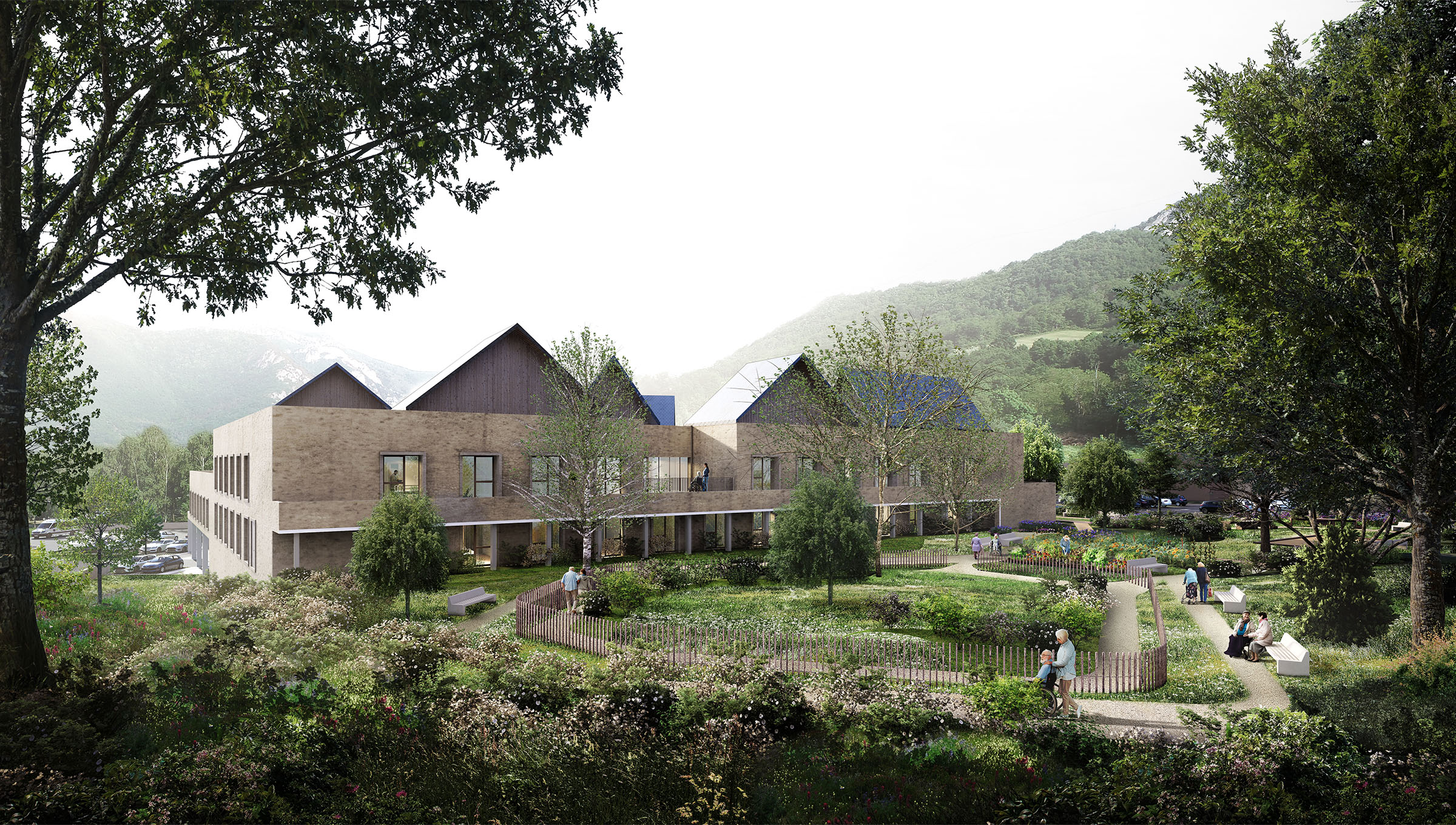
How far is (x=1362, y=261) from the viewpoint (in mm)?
16797

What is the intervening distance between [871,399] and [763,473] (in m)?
9.33

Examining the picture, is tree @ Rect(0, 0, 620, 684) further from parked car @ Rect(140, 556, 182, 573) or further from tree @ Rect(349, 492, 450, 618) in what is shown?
parked car @ Rect(140, 556, 182, 573)

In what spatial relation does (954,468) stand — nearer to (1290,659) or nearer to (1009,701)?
(1290,659)

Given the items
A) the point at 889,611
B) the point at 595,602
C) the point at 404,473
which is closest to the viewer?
the point at 889,611

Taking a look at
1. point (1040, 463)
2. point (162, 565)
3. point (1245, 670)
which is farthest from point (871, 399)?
point (162, 565)

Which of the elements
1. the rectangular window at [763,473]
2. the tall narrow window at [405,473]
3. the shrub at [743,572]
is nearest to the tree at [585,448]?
the tall narrow window at [405,473]

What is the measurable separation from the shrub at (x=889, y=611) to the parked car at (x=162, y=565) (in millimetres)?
65001

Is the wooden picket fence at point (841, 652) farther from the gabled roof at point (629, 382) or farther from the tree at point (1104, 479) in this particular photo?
the tree at point (1104, 479)

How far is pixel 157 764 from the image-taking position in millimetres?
8344

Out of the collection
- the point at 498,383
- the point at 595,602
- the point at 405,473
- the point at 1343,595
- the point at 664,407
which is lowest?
the point at 595,602

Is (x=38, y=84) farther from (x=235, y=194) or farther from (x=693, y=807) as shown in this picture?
(x=693, y=807)

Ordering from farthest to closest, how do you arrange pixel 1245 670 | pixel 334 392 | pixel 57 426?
pixel 334 392, pixel 57 426, pixel 1245 670

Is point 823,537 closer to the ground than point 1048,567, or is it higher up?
higher up

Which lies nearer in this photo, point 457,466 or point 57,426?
point 57,426
